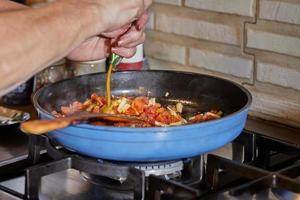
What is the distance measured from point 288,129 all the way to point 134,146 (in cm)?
49

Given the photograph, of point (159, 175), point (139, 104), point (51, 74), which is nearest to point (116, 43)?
point (139, 104)

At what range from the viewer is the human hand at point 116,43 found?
1303mm

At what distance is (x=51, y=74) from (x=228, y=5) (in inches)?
17.1

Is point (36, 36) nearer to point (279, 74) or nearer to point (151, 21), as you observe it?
point (279, 74)

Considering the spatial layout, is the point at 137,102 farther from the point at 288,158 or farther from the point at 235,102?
the point at 288,158

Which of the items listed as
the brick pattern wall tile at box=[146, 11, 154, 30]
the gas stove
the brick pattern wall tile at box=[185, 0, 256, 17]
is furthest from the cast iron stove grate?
the brick pattern wall tile at box=[146, 11, 154, 30]

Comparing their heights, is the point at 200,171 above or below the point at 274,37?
below

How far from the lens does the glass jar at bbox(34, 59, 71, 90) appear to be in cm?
166

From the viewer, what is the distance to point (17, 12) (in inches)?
39.3

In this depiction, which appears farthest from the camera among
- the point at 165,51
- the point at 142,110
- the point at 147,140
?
the point at 165,51

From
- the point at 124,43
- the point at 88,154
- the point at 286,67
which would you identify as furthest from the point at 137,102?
the point at 286,67

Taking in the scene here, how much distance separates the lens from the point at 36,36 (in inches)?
39.0

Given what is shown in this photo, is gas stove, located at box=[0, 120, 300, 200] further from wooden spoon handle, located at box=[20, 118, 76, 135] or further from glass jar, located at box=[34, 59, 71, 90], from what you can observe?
glass jar, located at box=[34, 59, 71, 90]

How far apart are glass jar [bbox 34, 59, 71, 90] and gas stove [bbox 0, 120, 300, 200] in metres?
0.33
